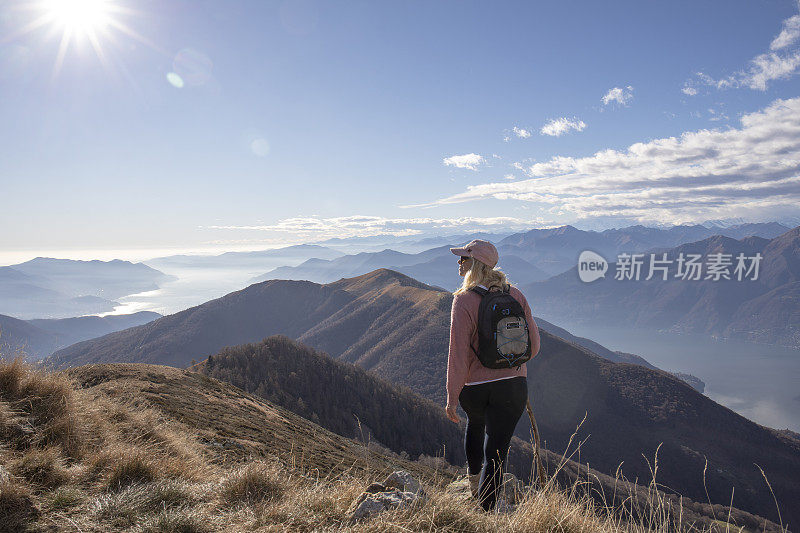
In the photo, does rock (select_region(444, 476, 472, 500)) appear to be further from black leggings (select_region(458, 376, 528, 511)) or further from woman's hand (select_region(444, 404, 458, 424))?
woman's hand (select_region(444, 404, 458, 424))

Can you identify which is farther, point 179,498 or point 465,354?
point 465,354

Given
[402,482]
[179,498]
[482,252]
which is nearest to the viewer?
[179,498]

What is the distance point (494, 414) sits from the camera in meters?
4.79

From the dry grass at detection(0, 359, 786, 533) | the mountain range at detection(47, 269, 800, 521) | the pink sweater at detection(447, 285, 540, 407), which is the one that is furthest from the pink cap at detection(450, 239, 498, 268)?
the mountain range at detection(47, 269, 800, 521)

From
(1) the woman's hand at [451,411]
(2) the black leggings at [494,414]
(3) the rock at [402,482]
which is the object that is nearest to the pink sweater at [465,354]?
(2) the black leggings at [494,414]

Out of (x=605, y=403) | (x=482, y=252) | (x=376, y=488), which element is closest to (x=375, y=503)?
(x=376, y=488)

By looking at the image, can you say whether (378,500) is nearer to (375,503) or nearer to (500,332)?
(375,503)

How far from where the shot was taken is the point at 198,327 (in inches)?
7062

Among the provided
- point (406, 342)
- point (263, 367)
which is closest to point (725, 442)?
point (406, 342)

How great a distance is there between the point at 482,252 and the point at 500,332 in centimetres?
106

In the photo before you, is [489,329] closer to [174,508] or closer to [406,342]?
[174,508]

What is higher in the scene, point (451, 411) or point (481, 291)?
point (481, 291)

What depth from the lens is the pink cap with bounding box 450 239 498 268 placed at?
5.06 metres

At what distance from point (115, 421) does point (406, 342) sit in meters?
138
